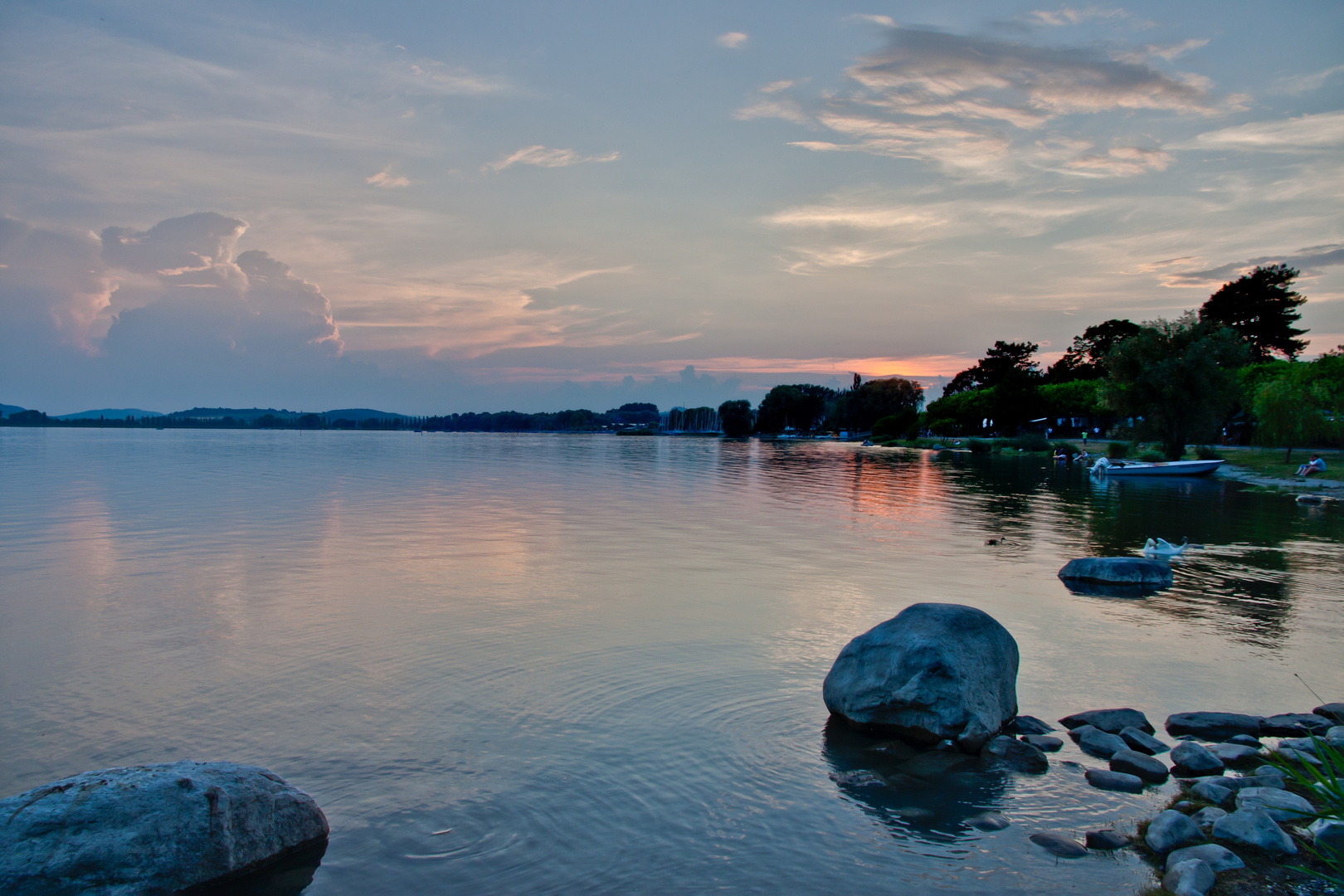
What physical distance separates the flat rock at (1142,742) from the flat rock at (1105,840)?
217 centimetres

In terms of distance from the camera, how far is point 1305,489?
44750 millimetres

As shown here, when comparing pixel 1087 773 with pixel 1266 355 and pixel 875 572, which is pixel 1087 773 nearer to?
pixel 875 572

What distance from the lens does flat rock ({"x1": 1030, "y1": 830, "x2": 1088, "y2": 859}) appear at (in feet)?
20.9

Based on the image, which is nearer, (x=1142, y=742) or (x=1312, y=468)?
(x=1142, y=742)

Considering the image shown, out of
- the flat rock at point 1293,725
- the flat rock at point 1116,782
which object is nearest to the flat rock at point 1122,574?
the flat rock at point 1293,725

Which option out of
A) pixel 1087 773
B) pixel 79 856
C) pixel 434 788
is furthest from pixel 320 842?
pixel 1087 773

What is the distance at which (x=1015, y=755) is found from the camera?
323 inches

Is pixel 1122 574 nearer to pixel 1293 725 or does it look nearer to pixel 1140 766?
pixel 1293 725

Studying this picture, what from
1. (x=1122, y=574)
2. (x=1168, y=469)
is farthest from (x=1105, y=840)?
(x=1168, y=469)

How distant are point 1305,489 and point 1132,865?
50466 mm

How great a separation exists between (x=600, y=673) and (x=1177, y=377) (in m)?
68.1

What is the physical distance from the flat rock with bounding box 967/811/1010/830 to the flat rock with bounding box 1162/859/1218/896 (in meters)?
1.26

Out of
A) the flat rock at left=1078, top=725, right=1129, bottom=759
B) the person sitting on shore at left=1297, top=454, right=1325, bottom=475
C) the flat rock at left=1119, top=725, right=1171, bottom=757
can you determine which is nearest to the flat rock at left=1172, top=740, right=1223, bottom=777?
the flat rock at left=1119, top=725, right=1171, bottom=757

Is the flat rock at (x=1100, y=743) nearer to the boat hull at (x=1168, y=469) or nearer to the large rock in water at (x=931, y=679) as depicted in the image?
the large rock in water at (x=931, y=679)
